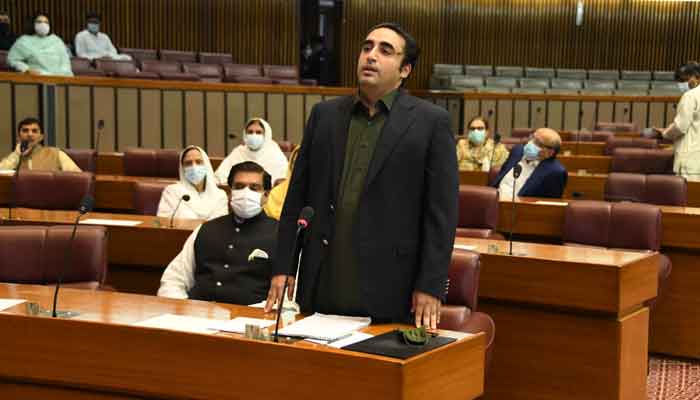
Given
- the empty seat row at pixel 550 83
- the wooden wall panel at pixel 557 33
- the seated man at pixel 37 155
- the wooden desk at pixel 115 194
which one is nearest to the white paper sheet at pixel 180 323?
the wooden desk at pixel 115 194

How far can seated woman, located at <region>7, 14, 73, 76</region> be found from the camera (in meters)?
10.3

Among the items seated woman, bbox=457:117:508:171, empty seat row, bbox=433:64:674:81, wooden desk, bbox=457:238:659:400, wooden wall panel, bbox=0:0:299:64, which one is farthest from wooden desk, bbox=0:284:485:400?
empty seat row, bbox=433:64:674:81

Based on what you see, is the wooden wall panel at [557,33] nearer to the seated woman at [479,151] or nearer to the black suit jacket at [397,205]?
the seated woman at [479,151]

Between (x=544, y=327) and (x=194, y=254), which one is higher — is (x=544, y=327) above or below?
below

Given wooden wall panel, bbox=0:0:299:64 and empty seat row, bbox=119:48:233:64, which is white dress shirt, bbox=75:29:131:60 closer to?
empty seat row, bbox=119:48:233:64

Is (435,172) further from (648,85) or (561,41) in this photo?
(561,41)

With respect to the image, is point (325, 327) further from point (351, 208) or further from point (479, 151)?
point (479, 151)

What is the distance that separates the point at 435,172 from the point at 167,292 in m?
1.57

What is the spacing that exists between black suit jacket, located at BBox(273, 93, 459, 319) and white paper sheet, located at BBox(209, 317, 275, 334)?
17cm

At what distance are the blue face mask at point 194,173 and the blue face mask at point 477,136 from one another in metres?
3.52

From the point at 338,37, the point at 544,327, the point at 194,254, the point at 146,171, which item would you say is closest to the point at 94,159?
the point at 146,171

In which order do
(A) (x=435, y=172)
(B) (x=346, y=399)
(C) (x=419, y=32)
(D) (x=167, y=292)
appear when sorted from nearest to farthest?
(B) (x=346, y=399), (A) (x=435, y=172), (D) (x=167, y=292), (C) (x=419, y=32)

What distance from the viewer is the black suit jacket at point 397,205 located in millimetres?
2770

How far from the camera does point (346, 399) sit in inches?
95.6
